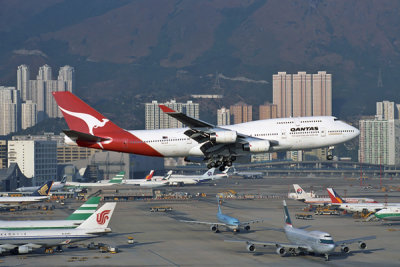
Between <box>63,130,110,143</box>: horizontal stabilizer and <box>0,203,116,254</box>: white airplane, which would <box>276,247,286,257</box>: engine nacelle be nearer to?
<box>0,203,116,254</box>: white airplane

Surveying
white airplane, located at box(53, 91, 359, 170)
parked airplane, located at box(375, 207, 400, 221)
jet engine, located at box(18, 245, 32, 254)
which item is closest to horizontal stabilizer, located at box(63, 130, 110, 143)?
white airplane, located at box(53, 91, 359, 170)

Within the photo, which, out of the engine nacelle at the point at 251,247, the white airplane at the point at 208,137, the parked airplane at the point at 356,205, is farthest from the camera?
the parked airplane at the point at 356,205

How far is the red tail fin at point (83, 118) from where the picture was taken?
9400 cm

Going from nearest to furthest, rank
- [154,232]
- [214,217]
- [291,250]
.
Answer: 1. [291,250]
2. [154,232]
3. [214,217]

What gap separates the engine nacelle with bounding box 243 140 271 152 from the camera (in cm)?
8919

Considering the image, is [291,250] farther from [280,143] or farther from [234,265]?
[280,143]

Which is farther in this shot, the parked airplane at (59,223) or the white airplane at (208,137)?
the parked airplane at (59,223)

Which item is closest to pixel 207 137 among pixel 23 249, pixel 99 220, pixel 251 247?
pixel 99 220

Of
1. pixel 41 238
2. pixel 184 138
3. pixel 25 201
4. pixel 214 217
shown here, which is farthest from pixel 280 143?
pixel 25 201

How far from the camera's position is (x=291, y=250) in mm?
115000

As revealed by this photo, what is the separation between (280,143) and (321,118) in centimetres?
727

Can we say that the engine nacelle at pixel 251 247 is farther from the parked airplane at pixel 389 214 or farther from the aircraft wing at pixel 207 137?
the parked airplane at pixel 389 214

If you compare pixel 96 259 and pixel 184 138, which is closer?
pixel 184 138

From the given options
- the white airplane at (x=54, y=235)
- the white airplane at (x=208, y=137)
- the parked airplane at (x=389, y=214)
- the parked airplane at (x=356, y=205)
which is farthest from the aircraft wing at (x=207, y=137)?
the parked airplane at (x=356, y=205)
